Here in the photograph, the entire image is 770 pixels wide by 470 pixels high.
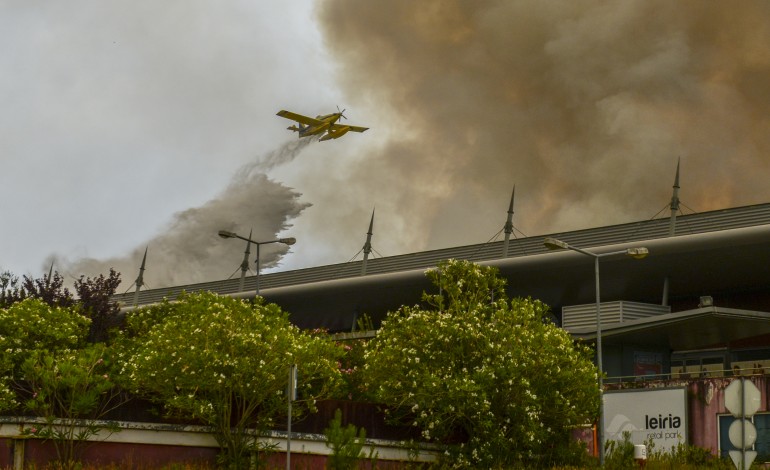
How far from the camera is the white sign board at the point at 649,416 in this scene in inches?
1810

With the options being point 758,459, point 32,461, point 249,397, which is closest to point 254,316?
point 249,397

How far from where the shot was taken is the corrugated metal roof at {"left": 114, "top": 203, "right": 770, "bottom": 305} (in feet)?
185

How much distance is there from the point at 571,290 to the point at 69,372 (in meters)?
41.0

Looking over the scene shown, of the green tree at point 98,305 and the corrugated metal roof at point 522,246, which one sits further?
the corrugated metal roof at point 522,246

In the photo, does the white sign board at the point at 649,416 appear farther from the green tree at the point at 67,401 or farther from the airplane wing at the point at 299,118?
the airplane wing at the point at 299,118

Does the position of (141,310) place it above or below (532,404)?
above

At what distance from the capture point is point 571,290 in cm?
6731

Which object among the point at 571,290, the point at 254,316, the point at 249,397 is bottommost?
the point at 249,397

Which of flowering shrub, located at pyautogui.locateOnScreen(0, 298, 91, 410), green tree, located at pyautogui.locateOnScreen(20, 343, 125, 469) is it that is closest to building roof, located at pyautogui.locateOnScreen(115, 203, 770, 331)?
flowering shrub, located at pyautogui.locateOnScreen(0, 298, 91, 410)

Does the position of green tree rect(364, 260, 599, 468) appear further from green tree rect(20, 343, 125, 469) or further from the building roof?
the building roof

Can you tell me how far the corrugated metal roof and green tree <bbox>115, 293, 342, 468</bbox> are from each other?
15.9m

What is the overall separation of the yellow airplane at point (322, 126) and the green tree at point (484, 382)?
35.9 meters

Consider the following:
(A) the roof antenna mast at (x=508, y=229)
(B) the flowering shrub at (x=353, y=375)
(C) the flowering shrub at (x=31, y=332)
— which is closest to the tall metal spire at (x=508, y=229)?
(A) the roof antenna mast at (x=508, y=229)

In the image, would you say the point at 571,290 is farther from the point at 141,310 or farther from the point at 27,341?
the point at 27,341
